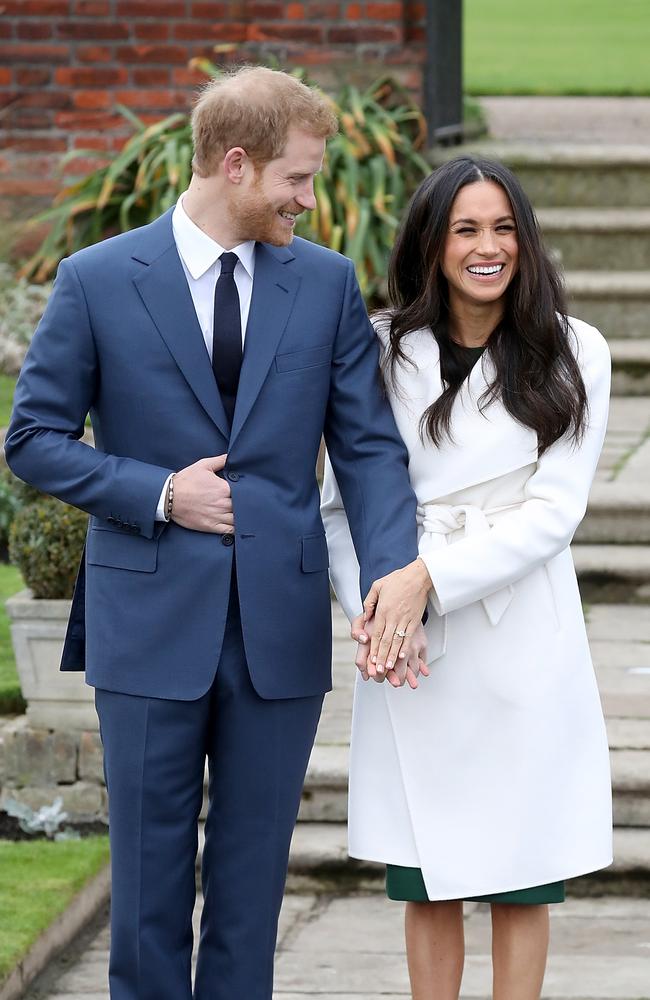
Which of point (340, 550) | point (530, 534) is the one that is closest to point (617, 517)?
point (340, 550)

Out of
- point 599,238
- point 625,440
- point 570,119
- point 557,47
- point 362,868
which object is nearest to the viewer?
point 362,868

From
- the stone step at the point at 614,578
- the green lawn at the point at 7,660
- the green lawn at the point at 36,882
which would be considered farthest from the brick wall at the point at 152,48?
the green lawn at the point at 36,882

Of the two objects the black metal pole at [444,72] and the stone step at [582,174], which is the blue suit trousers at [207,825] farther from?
the stone step at [582,174]

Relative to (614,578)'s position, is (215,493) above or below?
above

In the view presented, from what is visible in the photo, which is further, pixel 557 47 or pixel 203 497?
pixel 557 47

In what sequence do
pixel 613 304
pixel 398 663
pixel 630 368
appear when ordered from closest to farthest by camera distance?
pixel 398 663 → pixel 630 368 → pixel 613 304

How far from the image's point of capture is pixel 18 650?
14.9ft

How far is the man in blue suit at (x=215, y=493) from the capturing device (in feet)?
9.06

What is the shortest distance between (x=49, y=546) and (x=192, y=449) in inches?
69.9

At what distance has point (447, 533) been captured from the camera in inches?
117

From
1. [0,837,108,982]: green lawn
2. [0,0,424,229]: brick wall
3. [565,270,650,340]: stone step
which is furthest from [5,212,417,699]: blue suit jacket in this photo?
[0,0,424,229]: brick wall

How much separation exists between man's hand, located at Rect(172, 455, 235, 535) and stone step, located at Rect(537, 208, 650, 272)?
5.38 m

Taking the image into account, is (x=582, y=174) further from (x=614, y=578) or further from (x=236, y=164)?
(x=236, y=164)

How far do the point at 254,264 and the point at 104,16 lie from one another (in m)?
5.39
